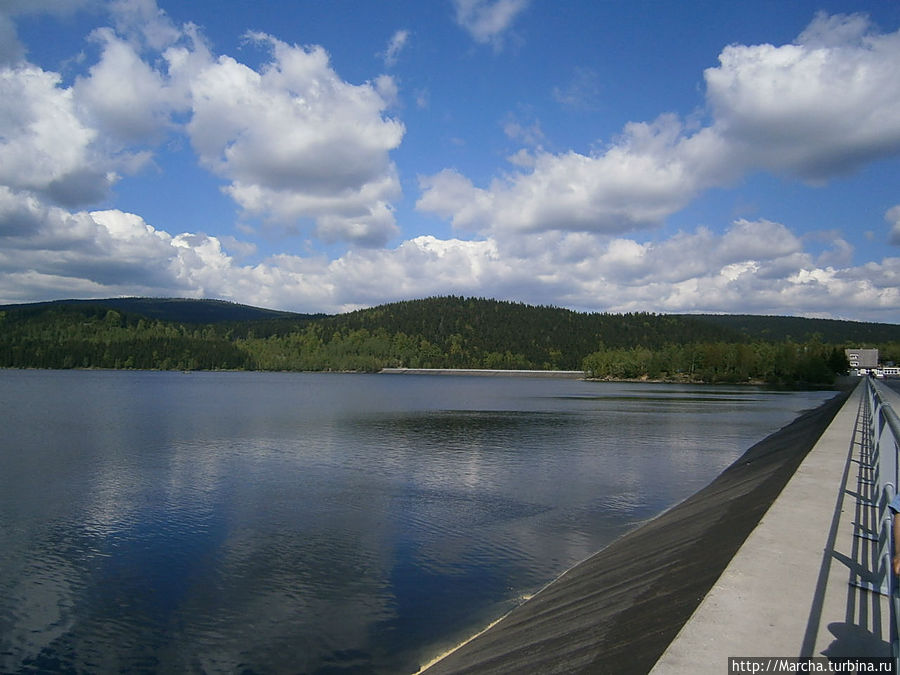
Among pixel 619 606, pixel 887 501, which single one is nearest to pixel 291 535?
pixel 619 606

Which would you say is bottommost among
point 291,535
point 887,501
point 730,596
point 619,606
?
point 291,535

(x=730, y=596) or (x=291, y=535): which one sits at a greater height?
(x=730, y=596)

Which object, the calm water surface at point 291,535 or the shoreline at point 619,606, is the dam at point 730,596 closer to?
the shoreline at point 619,606

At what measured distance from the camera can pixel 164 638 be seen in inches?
511

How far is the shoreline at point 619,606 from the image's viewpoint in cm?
848

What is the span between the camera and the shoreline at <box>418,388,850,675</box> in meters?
8.48

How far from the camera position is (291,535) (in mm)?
20094

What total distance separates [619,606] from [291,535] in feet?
40.3

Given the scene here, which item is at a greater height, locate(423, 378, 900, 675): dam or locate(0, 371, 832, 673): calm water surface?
locate(423, 378, 900, 675): dam

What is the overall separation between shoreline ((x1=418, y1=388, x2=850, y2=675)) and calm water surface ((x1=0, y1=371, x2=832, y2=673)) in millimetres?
1224

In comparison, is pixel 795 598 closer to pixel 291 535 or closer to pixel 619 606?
pixel 619 606

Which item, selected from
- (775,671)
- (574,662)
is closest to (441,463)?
(574,662)

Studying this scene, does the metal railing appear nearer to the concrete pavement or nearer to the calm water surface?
the concrete pavement

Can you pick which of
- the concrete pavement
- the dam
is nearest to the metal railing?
the dam
